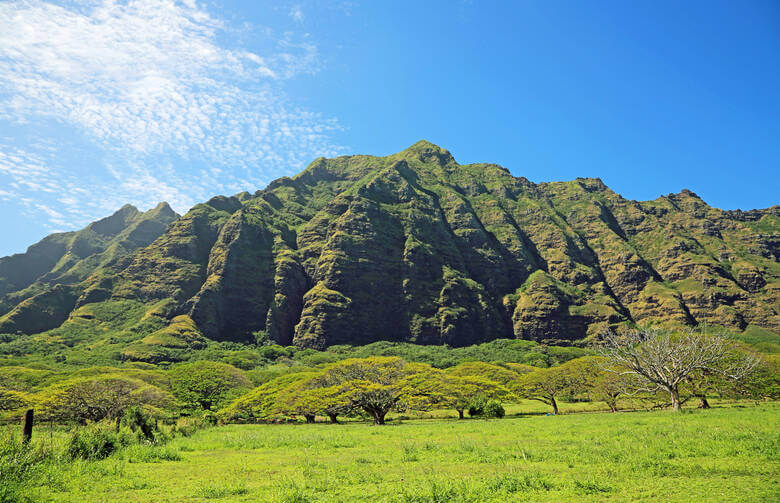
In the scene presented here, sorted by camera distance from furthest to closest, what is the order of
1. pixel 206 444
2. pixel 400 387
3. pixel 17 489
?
pixel 400 387, pixel 206 444, pixel 17 489

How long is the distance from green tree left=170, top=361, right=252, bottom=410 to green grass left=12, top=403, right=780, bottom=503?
5977 centimetres

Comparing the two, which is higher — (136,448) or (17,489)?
Answer: (17,489)

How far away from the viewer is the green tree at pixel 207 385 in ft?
264

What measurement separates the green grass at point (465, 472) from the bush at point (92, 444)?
3.14ft

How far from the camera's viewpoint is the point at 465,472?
59.8 feet

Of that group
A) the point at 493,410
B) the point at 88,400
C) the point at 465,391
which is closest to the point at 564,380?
the point at 493,410

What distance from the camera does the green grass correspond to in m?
14.2

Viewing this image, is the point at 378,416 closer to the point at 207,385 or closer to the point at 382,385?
the point at 382,385

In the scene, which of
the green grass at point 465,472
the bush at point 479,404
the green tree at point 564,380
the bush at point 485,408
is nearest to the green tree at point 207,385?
the bush at point 479,404

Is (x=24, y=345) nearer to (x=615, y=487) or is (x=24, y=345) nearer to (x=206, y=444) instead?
(x=206, y=444)

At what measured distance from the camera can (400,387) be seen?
5550cm

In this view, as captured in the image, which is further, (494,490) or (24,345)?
(24,345)

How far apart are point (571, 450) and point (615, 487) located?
27.6 ft

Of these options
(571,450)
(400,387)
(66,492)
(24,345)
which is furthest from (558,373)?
(24,345)
